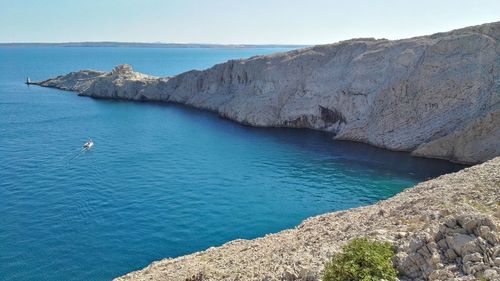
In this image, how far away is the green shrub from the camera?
16109 mm

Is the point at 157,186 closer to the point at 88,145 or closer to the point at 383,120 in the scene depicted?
the point at 88,145

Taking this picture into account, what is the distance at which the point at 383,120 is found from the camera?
67312mm

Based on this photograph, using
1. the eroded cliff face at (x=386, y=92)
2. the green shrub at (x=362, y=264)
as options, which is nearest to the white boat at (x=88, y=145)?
the eroded cliff face at (x=386, y=92)

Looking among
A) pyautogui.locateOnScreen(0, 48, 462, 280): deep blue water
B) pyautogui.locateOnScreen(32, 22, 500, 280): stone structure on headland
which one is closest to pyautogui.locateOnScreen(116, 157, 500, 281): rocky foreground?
pyautogui.locateOnScreen(32, 22, 500, 280): stone structure on headland

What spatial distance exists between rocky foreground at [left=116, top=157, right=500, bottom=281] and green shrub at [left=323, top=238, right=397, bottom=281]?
2.22 ft

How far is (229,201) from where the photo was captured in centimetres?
4491

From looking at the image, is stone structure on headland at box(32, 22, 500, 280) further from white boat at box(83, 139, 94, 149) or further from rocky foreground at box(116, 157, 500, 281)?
white boat at box(83, 139, 94, 149)

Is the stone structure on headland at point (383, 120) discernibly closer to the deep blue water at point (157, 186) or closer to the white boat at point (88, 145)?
the deep blue water at point (157, 186)

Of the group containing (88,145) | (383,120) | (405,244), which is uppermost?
(405,244)

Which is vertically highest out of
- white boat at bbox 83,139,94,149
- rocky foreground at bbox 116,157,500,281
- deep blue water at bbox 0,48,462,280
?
rocky foreground at bbox 116,157,500,281

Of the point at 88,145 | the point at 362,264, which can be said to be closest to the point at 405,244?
the point at 362,264

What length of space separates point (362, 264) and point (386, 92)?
56373 mm

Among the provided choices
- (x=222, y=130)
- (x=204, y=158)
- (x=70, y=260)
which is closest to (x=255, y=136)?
(x=222, y=130)

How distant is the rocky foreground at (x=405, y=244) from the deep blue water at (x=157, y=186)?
795 centimetres
